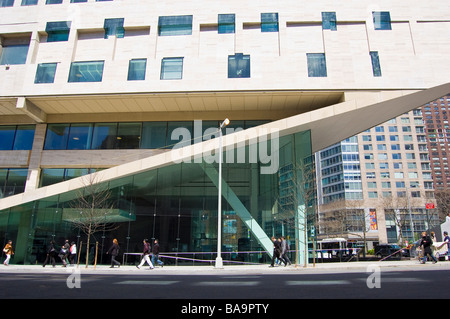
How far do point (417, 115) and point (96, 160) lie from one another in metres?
100

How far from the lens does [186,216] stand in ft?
72.3

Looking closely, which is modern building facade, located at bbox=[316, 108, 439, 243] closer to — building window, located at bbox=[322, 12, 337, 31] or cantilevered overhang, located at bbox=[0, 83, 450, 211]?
cantilevered overhang, located at bbox=[0, 83, 450, 211]

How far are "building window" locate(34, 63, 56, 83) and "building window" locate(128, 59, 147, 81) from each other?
6240 millimetres

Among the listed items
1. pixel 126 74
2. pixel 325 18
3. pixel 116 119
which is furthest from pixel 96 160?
pixel 325 18

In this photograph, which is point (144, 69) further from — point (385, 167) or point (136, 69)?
point (385, 167)

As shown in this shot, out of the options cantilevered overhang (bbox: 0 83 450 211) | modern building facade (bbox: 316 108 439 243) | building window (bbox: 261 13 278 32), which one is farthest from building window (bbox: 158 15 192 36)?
modern building facade (bbox: 316 108 439 243)

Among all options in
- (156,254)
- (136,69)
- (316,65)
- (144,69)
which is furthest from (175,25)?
(156,254)

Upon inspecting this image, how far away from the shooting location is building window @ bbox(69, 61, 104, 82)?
1037 inches

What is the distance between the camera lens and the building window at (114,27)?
27.5 m

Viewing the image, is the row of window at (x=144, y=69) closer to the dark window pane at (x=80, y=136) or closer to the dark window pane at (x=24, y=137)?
the dark window pane at (x=80, y=136)

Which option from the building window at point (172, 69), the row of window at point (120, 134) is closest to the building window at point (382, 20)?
the row of window at point (120, 134)

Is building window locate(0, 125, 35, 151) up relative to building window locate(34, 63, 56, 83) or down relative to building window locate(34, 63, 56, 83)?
Result: down
